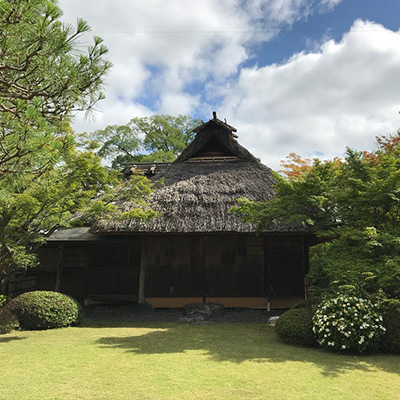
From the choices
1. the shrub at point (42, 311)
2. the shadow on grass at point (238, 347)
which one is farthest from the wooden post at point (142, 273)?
the shrub at point (42, 311)

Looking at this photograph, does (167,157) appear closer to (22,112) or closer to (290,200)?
(290,200)

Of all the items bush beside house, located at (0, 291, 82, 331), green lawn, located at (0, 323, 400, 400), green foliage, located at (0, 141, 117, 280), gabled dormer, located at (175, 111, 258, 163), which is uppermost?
gabled dormer, located at (175, 111, 258, 163)

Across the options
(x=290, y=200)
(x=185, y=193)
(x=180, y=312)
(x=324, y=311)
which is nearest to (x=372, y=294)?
(x=324, y=311)

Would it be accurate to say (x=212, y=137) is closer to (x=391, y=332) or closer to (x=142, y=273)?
(x=142, y=273)

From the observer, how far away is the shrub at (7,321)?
7867 mm

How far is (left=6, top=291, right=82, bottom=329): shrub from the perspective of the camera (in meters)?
8.18

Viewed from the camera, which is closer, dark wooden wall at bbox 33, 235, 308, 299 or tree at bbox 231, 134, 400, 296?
tree at bbox 231, 134, 400, 296

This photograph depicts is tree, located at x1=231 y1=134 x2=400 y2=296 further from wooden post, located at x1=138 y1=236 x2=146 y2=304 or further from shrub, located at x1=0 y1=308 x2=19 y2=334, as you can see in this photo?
shrub, located at x1=0 y1=308 x2=19 y2=334

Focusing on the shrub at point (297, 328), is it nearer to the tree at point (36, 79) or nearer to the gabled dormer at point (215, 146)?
the tree at point (36, 79)

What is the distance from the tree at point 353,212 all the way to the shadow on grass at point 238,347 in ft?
4.48

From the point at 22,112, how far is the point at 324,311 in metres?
5.86

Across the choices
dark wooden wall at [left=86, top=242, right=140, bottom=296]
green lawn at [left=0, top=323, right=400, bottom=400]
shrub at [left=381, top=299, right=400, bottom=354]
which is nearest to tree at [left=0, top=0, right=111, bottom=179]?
green lawn at [left=0, top=323, right=400, bottom=400]

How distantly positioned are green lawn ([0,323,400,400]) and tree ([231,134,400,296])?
1531 millimetres

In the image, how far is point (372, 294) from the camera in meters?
6.79
